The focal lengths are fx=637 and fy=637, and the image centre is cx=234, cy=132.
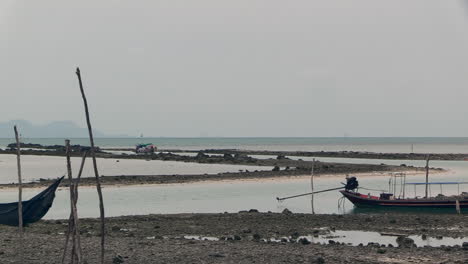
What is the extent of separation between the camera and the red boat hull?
30.9 meters

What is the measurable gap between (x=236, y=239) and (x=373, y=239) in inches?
184

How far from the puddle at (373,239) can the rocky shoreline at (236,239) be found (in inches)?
20.7

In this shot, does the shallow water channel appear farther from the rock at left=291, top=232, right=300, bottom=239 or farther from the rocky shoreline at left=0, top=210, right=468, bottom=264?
the rock at left=291, top=232, right=300, bottom=239

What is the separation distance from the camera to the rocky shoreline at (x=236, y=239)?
16.7m

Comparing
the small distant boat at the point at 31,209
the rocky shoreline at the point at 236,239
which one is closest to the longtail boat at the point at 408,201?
the rocky shoreline at the point at 236,239

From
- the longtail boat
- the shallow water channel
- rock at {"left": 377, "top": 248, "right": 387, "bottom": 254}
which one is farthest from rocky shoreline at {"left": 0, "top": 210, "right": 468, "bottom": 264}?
the shallow water channel

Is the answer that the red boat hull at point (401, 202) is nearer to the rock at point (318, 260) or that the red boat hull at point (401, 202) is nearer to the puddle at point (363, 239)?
the puddle at point (363, 239)

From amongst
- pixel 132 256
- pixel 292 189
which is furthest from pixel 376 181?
pixel 132 256

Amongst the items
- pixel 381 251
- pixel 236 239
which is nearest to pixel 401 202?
pixel 236 239

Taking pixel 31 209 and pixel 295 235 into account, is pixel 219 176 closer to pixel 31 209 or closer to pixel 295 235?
pixel 295 235

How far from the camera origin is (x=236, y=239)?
19.8 metres

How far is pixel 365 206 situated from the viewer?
32906 millimetres

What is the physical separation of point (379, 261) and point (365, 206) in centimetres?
1683

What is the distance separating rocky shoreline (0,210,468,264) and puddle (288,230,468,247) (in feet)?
1.72
